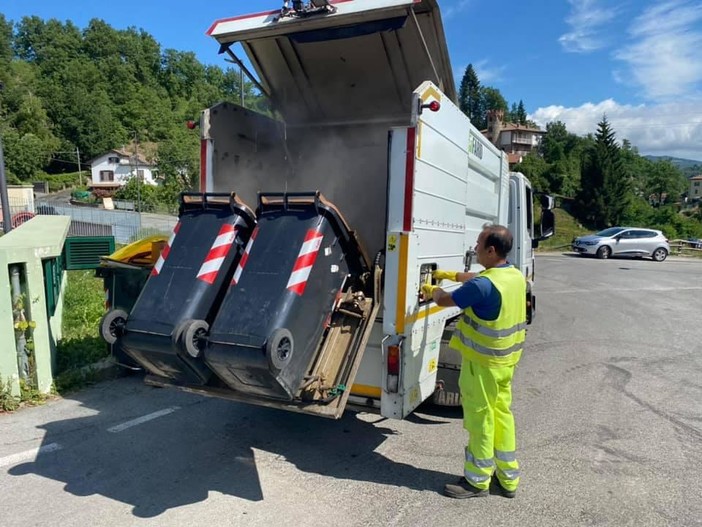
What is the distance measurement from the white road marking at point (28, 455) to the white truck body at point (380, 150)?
7.23ft

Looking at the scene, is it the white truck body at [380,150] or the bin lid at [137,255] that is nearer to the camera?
the white truck body at [380,150]

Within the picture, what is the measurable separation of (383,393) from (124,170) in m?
80.2

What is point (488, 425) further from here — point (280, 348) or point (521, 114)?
point (521, 114)

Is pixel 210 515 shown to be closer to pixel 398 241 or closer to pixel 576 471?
pixel 398 241

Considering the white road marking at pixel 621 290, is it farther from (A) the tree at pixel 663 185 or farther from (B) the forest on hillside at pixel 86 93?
(A) the tree at pixel 663 185

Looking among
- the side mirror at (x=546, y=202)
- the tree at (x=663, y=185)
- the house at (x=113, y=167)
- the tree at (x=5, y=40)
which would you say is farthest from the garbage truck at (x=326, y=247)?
the tree at (x=5, y=40)

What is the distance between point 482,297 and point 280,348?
1.26 metres

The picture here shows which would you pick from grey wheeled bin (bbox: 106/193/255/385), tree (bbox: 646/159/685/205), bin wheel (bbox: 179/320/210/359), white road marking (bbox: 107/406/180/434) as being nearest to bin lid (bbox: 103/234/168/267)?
white road marking (bbox: 107/406/180/434)

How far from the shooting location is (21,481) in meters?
3.24

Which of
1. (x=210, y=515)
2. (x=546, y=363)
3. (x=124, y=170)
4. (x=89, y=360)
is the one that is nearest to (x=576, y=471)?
(x=210, y=515)

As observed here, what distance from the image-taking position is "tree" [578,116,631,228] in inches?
1745

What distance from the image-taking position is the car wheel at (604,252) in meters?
22.6

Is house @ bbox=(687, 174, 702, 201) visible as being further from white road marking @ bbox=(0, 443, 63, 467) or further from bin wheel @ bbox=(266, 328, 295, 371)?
white road marking @ bbox=(0, 443, 63, 467)

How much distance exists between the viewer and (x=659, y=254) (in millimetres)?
22531
